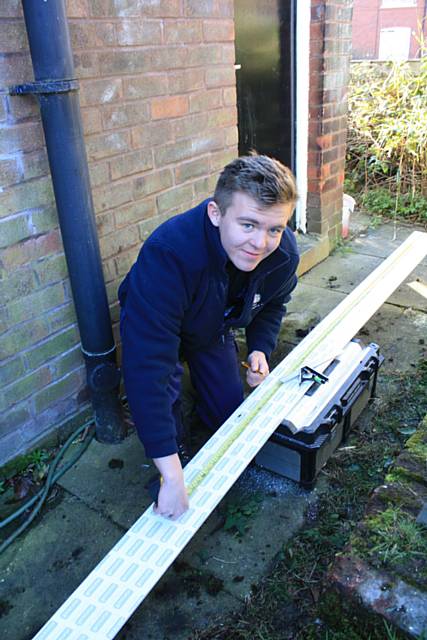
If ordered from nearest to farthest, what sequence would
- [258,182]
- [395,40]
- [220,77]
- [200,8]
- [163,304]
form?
1. [258,182]
2. [163,304]
3. [200,8]
4. [220,77]
5. [395,40]

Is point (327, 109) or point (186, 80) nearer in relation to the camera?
point (186, 80)

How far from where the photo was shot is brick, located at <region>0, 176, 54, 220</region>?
2.12m

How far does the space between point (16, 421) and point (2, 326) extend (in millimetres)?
442

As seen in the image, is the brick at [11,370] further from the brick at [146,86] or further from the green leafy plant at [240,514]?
the brick at [146,86]

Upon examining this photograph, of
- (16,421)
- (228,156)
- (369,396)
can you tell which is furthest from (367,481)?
(228,156)

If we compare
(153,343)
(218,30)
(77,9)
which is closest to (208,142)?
(218,30)

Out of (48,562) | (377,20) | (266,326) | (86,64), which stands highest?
(377,20)

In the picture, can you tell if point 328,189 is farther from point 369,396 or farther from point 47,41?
point 47,41

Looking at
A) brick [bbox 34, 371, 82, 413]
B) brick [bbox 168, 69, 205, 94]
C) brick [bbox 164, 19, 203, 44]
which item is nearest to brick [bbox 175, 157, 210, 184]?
brick [bbox 168, 69, 205, 94]

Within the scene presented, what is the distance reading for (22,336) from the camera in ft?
7.66

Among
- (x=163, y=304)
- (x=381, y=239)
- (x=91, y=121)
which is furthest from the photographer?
(x=381, y=239)

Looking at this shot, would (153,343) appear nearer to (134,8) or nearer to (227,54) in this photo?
(134,8)

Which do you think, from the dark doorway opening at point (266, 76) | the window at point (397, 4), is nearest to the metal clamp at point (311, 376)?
the dark doorway opening at point (266, 76)

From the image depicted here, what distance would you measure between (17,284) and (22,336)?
0.74 ft
